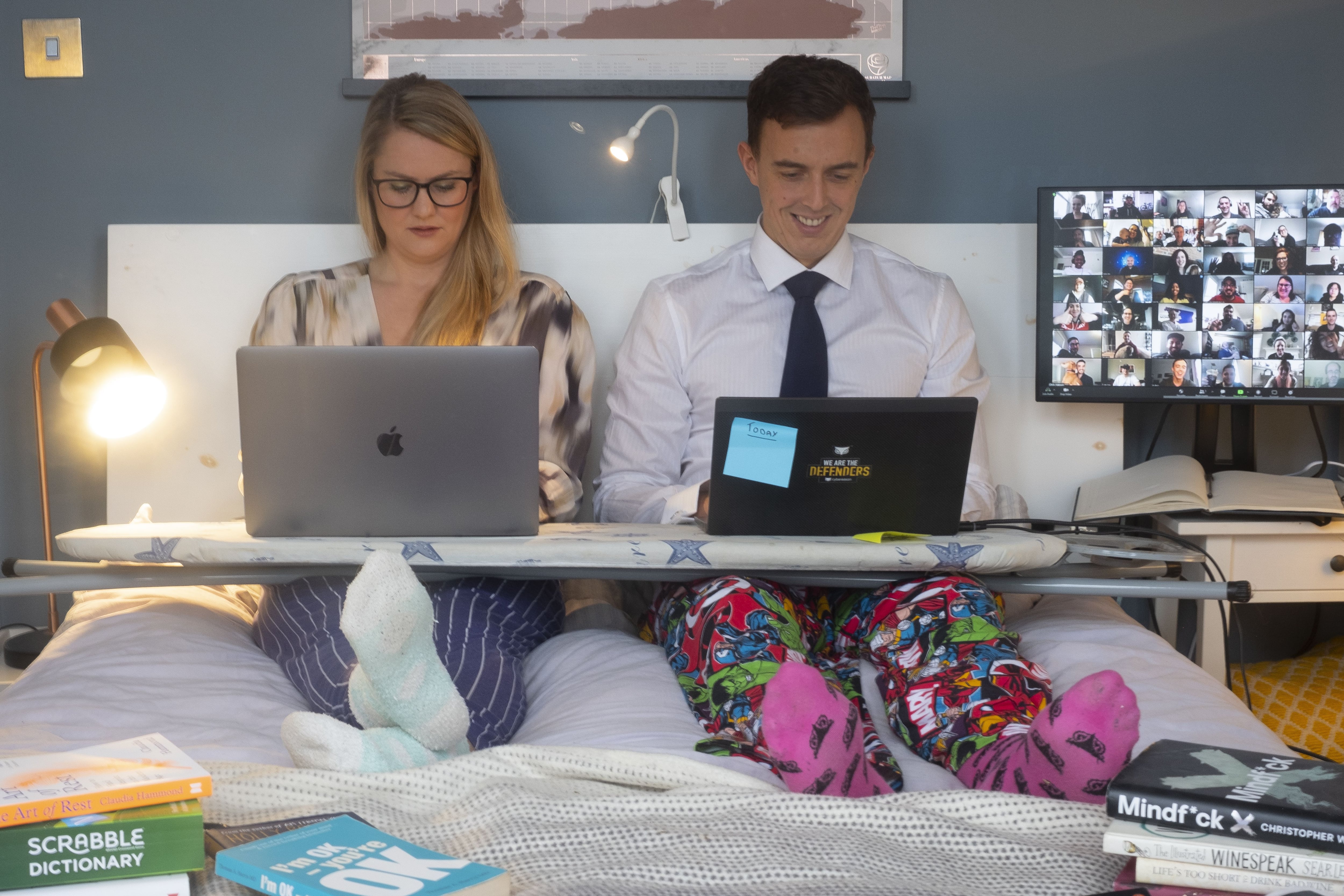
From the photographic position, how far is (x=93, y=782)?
806mm

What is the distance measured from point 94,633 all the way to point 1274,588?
1797 millimetres

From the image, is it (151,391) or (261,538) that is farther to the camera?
(151,391)

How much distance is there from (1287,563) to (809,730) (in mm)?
1184

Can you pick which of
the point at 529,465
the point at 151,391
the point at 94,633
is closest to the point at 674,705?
the point at 529,465

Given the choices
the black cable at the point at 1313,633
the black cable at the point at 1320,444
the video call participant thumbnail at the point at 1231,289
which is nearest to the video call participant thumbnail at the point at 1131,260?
the video call participant thumbnail at the point at 1231,289

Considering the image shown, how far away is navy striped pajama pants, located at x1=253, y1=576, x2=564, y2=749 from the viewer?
1.34 m

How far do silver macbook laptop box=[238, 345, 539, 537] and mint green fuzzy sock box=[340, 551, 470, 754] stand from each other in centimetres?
23

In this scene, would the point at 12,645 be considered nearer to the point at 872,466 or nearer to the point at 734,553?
the point at 734,553

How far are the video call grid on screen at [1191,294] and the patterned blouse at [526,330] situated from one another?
0.86 metres

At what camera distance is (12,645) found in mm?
1889

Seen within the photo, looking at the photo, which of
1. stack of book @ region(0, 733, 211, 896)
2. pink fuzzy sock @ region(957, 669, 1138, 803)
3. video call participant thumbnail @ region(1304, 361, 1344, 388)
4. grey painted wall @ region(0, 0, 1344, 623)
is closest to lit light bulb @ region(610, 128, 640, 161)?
grey painted wall @ region(0, 0, 1344, 623)

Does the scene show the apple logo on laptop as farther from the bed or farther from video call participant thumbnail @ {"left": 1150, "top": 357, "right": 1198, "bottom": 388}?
video call participant thumbnail @ {"left": 1150, "top": 357, "right": 1198, "bottom": 388}

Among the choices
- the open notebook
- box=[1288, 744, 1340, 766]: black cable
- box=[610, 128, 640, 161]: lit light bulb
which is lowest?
box=[1288, 744, 1340, 766]: black cable

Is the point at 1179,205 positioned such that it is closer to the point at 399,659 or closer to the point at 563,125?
the point at 563,125
